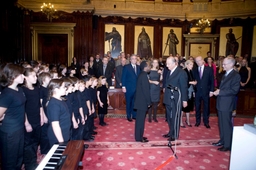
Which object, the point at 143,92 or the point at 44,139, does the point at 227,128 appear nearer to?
the point at 143,92

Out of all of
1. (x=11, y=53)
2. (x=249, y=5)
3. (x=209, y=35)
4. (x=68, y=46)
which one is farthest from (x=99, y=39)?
(x=249, y=5)

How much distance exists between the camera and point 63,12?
12.1 metres

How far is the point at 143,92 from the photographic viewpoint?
14.1 feet

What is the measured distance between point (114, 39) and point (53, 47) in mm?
3829

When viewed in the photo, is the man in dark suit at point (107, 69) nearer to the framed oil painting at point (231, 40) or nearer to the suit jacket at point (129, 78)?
the suit jacket at point (129, 78)

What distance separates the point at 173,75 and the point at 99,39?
378 inches

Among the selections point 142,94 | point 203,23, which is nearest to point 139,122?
point 142,94

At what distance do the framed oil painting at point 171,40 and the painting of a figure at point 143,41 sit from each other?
3.17ft

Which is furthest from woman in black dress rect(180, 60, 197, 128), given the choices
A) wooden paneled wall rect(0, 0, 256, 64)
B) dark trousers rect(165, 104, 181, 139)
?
wooden paneled wall rect(0, 0, 256, 64)

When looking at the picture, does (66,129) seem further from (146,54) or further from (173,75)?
(146,54)

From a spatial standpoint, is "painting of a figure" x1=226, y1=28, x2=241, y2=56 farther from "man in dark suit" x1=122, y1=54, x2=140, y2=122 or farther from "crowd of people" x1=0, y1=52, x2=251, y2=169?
"man in dark suit" x1=122, y1=54, x2=140, y2=122

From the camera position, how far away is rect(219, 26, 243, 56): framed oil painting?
13.1 meters

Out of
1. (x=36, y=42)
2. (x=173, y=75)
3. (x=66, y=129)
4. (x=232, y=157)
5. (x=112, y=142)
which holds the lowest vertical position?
(x=112, y=142)

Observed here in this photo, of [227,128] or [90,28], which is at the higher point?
[90,28]
